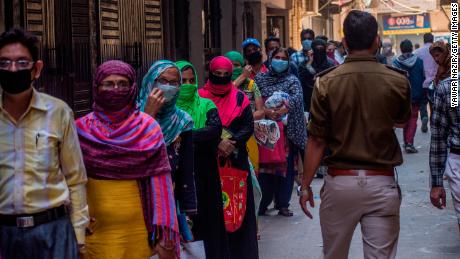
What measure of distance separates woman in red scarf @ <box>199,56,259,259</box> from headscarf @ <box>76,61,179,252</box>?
222 cm

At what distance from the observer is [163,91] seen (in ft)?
17.7

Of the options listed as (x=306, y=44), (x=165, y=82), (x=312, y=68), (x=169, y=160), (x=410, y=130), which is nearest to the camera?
(x=169, y=160)

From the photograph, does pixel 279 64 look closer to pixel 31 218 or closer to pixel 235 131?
pixel 235 131

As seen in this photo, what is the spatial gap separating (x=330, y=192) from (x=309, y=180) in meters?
0.16

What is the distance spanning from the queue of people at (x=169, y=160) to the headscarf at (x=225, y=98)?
0.06 ft

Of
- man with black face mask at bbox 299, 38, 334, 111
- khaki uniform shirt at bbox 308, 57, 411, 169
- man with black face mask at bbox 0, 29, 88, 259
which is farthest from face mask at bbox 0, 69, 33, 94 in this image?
man with black face mask at bbox 299, 38, 334, 111

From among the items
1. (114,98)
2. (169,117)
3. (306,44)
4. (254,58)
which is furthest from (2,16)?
(306,44)

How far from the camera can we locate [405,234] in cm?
869

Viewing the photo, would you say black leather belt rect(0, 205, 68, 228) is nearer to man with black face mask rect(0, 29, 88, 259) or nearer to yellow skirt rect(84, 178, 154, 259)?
man with black face mask rect(0, 29, 88, 259)

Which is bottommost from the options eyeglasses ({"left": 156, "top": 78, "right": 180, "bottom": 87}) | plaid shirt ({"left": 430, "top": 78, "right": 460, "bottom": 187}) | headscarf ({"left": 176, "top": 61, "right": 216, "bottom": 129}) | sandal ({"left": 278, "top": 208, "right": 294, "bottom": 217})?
sandal ({"left": 278, "top": 208, "right": 294, "bottom": 217})

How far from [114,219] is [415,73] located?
468 inches

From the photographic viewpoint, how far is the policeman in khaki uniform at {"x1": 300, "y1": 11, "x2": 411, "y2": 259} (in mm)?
4926

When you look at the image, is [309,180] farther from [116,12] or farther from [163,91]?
[116,12]

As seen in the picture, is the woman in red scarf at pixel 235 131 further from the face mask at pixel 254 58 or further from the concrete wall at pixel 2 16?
the face mask at pixel 254 58
